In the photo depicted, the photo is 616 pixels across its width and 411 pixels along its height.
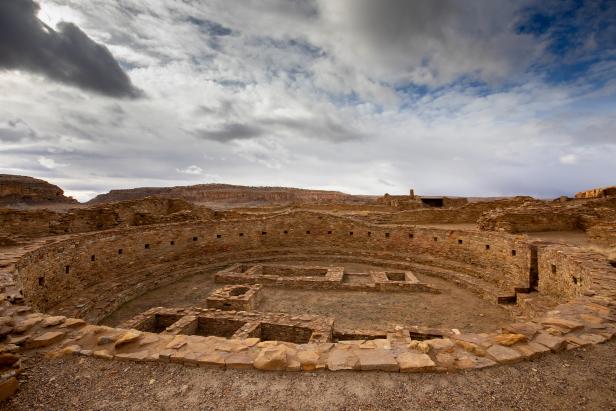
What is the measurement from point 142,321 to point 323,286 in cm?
732

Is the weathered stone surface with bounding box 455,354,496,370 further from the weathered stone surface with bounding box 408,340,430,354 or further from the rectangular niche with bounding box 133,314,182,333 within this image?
the rectangular niche with bounding box 133,314,182,333

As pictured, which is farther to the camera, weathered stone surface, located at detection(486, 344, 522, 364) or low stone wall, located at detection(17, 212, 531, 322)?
low stone wall, located at detection(17, 212, 531, 322)

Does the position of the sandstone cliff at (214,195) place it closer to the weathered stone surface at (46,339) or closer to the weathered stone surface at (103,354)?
the weathered stone surface at (46,339)

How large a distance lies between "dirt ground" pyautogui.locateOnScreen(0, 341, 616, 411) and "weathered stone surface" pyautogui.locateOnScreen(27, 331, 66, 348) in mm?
349

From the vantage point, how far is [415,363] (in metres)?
4.37

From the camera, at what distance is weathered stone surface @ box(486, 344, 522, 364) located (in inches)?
174

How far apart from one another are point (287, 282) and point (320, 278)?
Answer: 1567mm

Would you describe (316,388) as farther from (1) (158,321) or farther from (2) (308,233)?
(2) (308,233)

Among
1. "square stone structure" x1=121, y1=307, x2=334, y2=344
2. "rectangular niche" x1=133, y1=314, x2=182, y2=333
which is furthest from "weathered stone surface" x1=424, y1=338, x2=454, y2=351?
"rectangular niche" x1=133, y1=314, x2=182, y2=333

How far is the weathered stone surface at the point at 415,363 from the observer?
4305 millimetres

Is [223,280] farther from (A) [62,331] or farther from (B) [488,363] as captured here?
(B) [488,363]

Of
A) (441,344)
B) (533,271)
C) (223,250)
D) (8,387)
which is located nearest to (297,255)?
(223,250)

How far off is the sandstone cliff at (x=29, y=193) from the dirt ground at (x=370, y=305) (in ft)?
102

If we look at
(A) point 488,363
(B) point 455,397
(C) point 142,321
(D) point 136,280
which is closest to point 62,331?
(C) point 142,321
